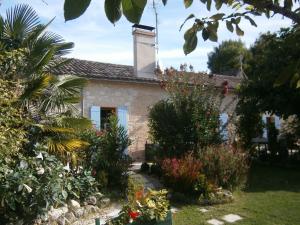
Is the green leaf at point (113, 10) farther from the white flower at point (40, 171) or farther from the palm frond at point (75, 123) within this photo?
the palm frond at point (75, 123)

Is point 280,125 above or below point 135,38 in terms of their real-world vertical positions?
below

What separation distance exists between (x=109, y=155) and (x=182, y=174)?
1836 mm

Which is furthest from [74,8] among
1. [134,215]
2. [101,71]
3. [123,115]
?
[101,71]

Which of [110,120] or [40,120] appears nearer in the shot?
[40,120]

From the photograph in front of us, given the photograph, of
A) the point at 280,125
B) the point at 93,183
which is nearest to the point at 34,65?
the point at 93,183

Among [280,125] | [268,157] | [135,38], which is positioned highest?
[135,38]

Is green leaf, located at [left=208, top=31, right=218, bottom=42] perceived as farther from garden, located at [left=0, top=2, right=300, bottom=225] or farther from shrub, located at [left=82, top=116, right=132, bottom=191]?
shrub, located at [left=82, top=116, right=132, bottom=191]

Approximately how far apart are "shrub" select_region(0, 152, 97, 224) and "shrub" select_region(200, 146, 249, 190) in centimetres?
378

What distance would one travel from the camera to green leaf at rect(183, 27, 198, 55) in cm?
175

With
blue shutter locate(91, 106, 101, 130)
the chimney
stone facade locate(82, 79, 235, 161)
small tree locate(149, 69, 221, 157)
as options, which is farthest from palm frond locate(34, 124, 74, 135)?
the chimney

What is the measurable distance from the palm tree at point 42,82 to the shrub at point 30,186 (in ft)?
3.12

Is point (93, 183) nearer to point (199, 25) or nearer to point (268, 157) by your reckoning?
point (199, 25)

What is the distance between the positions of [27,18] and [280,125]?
1393cm

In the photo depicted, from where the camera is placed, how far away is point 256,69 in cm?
1520
